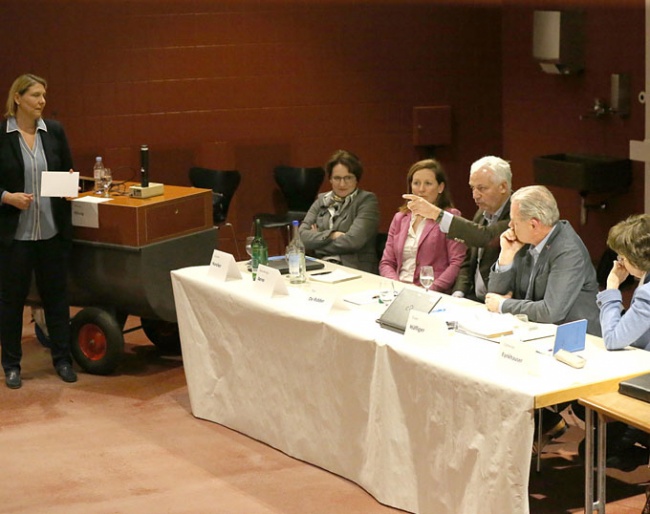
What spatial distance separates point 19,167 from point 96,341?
1.02m

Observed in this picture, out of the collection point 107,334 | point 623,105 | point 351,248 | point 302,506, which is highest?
point 623,105

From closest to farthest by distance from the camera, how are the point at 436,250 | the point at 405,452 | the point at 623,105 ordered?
1. the point at 405,452
2. the point at 436,250
3. the point at 623,105

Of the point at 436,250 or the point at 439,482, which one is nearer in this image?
the point at 439,482

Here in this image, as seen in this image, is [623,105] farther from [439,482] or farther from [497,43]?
[439,482]

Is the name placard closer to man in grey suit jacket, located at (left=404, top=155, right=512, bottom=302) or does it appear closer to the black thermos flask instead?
man in grey suit jacket, located at (left=404, top=155, right=512, bottom=302)

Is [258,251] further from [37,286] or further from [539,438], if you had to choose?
[539,438]

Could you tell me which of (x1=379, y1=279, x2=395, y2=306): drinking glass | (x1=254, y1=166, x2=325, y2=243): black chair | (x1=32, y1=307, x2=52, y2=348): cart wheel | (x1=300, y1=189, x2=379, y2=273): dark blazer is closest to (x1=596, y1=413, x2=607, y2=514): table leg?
(x1=379, y1=279, x2=395, y2=306): drinking glass

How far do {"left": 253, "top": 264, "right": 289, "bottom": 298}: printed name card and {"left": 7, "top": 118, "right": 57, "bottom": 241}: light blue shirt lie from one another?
4.32 ft

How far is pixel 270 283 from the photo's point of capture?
4836 mm

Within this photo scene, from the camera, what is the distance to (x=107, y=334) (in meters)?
5.88

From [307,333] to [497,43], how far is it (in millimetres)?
4529

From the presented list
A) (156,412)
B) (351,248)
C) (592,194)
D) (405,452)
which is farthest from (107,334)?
(592,194)

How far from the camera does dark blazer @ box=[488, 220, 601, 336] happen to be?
14.1ft

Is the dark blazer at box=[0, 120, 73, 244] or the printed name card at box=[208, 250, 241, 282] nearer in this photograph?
the printed name card at box=[208, 250, 241, 282]
